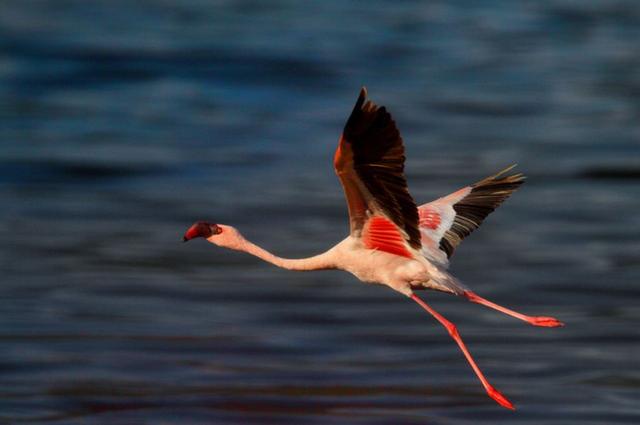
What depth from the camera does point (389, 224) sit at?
10461mm

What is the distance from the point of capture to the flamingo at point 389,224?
9227 mm

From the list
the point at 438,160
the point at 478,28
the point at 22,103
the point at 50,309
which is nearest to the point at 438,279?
the point at 50,309

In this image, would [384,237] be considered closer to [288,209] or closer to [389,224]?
[389,224]

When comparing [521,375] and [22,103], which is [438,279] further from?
[22,103]

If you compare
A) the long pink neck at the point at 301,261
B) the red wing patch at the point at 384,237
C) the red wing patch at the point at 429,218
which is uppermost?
the red wing patch at the point at 429,218

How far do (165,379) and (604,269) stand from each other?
21.3 feet

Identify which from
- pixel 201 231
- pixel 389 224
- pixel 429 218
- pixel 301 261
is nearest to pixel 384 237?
pixel 389 224

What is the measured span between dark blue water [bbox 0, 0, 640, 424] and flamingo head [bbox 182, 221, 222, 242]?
79.4 inches

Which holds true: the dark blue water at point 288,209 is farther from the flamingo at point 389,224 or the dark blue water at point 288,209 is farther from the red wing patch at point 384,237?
the red wing patch at point 384,237

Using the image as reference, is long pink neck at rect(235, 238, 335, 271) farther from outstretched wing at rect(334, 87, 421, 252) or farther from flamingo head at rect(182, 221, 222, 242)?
outstretched wing at rect(334, 87, 421, 252)

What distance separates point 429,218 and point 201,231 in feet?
6.96

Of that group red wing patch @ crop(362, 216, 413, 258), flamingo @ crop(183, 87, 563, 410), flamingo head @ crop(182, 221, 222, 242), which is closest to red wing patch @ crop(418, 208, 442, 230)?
flamingo @ crop(183, 87, 563, 410)

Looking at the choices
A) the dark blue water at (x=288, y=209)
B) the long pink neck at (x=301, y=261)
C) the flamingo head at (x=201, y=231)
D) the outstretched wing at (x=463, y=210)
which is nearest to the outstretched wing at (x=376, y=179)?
the long pink neck at (x=301, y=261)

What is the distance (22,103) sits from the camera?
2552cm
